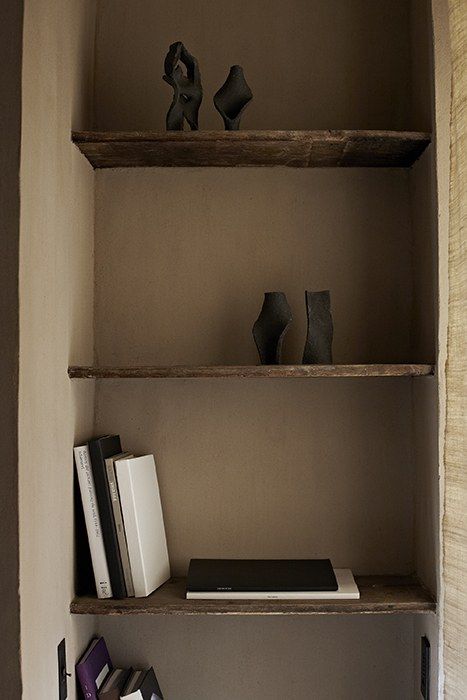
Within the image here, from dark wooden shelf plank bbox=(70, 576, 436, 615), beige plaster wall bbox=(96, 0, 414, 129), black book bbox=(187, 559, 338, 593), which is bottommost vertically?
dark wooden shelf plank bbox=(70, 576, 436, 615)

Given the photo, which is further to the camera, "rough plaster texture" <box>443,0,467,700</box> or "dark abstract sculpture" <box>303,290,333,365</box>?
"dark abstract sculpture" <box>303,290,333,365</box>

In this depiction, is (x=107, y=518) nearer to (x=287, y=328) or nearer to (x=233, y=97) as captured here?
(x=287, y=328)

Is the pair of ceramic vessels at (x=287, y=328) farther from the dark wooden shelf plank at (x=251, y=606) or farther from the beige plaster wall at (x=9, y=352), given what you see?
the beige plaster wall at (x=9, y=352)

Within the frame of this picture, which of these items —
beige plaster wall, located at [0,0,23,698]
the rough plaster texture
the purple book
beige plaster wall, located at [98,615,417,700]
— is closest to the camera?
beige plaster wall, located at [0,0,23,698]

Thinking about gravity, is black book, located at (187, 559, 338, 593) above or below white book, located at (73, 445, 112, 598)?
below

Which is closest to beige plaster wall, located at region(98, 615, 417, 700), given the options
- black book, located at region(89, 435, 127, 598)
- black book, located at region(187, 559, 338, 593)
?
black book, located at region(187, 559, 338, 593)

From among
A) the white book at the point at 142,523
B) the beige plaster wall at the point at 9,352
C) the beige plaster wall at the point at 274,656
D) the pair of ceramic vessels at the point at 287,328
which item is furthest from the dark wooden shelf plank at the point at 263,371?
the beige plaster wall at the point at 274,656

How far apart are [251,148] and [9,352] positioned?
79cm

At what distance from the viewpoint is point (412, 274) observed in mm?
2020

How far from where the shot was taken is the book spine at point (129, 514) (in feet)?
5.80

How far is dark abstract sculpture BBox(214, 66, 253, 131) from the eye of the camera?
1.81 m

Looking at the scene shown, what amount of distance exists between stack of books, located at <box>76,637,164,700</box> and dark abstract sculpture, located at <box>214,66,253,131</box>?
1184mm

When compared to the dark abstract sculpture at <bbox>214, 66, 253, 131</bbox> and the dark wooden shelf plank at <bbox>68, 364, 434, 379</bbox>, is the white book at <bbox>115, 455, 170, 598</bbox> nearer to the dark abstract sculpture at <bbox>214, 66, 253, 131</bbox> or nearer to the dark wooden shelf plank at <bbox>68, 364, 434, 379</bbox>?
the dark wooden shelf plank at <bbox>68, 364, 434, 379</bbox>

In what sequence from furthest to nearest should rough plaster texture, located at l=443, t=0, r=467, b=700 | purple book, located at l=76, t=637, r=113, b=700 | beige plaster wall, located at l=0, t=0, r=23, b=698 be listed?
1. purple book, located at l=76, t=637, r=113, b=700
2. rough plaster texture, located at l=443, t=0, r=467, b=700
3. beige plaster wall, located at l=0, t=0, r=23, b=698
